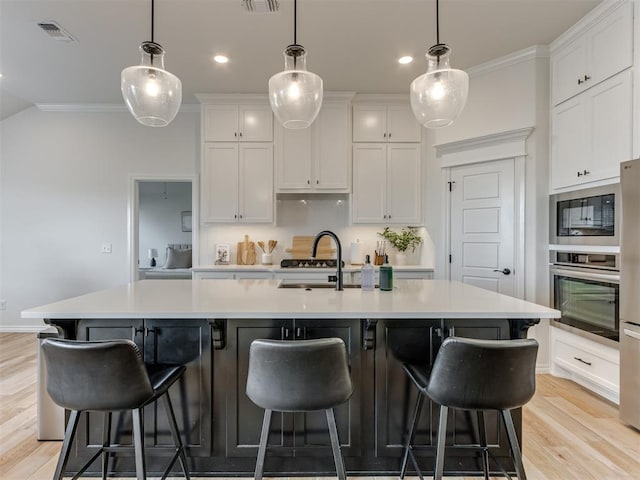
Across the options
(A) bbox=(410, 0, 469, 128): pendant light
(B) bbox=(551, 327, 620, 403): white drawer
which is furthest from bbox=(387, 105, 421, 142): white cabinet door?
(B) bbox=(551, 327, 620, 403): white drawer

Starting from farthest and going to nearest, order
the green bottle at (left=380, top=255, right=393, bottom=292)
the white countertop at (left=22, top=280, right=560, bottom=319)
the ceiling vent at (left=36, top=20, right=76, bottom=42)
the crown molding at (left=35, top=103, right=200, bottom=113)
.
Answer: the crown molding at (left=35, top=103, right=200, bottom=113) → the ceiling vent at (left=36, top=20, right=76, bottom=42) → the green bottle at (left=380, top=255, right=393, bottom=292) → the white countertop at (left=22, top=280, right=560, bottom=319)

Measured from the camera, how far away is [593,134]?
278 centimetres

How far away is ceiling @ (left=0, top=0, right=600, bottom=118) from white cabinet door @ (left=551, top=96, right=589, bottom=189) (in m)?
0.66

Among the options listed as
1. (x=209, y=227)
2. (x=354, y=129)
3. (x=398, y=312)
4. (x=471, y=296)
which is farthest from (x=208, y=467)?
(x=354, y=129)

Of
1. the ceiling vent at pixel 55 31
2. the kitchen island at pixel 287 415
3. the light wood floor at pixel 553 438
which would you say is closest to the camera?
the kitchen island at pixel 287 415

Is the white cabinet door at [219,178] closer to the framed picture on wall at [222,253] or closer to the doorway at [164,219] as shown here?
the framed picture on wall at [222,253]

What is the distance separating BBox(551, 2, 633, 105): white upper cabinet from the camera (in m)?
2.53

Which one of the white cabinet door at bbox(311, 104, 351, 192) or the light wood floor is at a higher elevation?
the white cabinet door at bbox(311, 104, 351, 192)

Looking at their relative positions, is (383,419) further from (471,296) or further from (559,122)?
(559,122)

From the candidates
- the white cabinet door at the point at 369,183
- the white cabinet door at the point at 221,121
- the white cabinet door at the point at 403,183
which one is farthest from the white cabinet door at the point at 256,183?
the white cabinet door at the point at 403,183

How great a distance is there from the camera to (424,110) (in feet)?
6.75

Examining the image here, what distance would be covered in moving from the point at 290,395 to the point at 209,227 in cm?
349

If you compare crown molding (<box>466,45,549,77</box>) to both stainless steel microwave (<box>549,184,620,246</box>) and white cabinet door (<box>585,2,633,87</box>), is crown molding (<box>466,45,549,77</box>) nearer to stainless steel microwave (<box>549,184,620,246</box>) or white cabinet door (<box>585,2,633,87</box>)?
white cabinet door (<box>585,2,633,87</box>)

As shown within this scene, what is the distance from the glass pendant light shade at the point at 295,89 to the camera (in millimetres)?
1933
